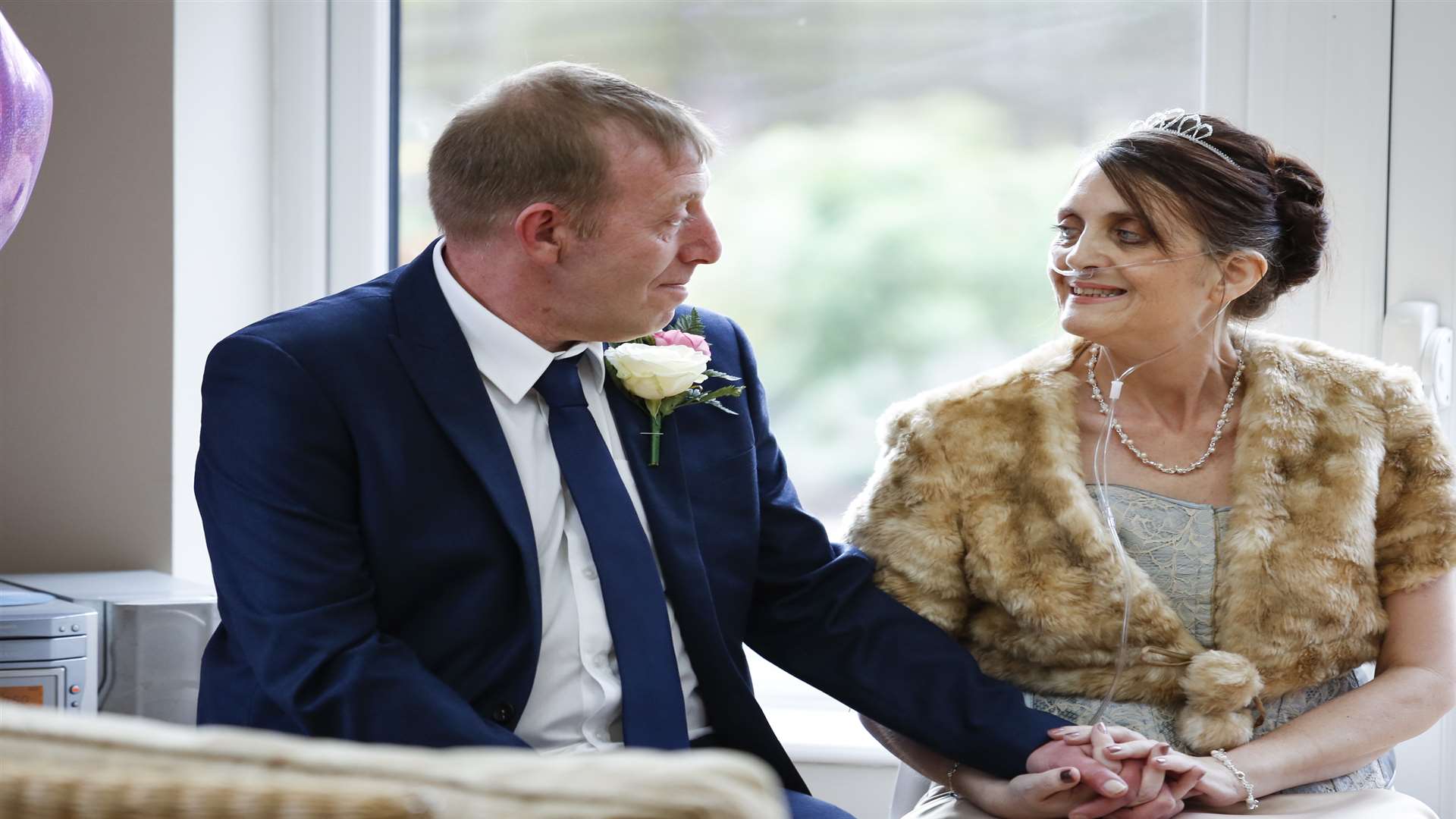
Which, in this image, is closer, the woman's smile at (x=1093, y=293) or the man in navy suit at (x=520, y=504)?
the man in navy suit at (x=520, y=504)

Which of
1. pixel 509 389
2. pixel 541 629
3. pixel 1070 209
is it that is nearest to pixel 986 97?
pixel 1070 209

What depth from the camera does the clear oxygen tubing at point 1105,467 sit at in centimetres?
181

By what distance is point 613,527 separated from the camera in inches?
67.1

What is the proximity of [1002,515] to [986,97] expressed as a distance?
1.02 metres

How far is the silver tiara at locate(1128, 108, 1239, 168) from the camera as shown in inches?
75.0

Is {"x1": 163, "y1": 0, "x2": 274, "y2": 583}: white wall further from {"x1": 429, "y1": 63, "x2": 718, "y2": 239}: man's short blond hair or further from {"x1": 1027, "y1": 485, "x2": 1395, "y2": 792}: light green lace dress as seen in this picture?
{"x1": 1027, "y1": 485, "x2": 1395, "y2": 792}: light green lace dress

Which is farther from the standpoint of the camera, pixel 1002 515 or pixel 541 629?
pixel 1002 515

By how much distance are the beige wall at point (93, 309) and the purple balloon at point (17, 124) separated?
2.60ft

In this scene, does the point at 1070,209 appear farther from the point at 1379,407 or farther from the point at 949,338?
the point at 949,338

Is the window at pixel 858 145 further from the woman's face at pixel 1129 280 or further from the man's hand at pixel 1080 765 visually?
the man's hand at pixel 1080 765

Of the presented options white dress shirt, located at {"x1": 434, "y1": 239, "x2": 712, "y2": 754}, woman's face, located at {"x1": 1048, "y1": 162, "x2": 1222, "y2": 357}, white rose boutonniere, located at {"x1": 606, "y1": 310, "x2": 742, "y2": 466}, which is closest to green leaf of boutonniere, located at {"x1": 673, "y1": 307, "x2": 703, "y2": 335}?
white rose boutonniere, located at {"x1": 606, "y1": 310, "x2": 742, "y2": 466}

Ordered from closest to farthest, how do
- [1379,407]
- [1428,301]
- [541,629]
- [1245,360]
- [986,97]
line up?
1. [541,629]
2. [1379,407]
3. [1245,360]
4. [1428,301]
5. [986,97]

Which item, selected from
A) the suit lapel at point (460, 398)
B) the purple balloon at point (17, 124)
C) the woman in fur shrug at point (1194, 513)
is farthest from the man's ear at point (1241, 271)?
the purple balloon at point (17, 124)

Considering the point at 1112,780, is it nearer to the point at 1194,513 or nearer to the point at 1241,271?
the point at 1194,513
